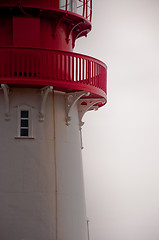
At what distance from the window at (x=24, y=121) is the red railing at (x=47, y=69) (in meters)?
1.16

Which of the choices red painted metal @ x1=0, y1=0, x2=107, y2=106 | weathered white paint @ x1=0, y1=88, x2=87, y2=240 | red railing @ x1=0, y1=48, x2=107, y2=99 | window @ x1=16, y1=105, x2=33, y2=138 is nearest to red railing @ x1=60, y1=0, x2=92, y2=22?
red painted metal @ x1=0, y1=0, x2=107, y2=106

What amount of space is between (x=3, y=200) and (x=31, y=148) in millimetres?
1774

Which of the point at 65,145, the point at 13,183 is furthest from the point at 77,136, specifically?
the point at 13,183

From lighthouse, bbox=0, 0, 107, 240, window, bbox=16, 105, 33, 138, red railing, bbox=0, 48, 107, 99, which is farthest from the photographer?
window, bbox=16, 105, 33, 138

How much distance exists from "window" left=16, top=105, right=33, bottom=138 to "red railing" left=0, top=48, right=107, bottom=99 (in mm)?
1159

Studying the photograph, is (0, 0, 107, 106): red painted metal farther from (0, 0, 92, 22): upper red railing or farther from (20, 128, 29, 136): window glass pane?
(20, 128, 29, 136): window glass pane

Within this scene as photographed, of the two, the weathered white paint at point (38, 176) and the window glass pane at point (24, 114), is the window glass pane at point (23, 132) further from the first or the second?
the window glass pane at point (24, 114)

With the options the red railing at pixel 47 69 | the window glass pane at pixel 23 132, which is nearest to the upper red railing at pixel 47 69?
→ the red railing at pixel 47 69

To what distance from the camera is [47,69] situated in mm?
28312

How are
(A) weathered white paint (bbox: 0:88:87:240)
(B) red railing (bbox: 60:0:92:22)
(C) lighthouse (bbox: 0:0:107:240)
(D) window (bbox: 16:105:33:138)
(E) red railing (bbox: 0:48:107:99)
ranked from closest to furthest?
1. (E) red railing (bbox: 0:48:107:99)
2. (C) lighthouse (bbox: 0:0:107:240)
3. (A) weathered white paint (bbox: 0:88:87:240)
4. (D) window (bbox: 16:105:33:138)
5. (B) red railing (bbox: 60:0:92:22)

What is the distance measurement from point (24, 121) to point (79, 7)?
4433mm

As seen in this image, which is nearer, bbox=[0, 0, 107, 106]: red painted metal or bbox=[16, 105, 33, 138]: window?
bbox=[0, 0, 107, 106]: red painted metal

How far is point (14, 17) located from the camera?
2936 cm

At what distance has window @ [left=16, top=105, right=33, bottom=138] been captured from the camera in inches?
1143
